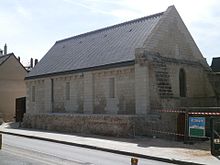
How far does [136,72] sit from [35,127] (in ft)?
36.3

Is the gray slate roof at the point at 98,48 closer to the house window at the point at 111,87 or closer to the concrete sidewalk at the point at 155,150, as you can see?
the house window at the point at 111,87

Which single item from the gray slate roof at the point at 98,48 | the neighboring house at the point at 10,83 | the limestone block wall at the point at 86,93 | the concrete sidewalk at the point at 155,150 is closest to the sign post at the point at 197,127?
the concrete sidewalk at the point at 155,150

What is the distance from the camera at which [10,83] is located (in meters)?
48.2

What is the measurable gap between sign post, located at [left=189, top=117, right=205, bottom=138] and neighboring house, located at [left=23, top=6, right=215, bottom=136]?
205 inches

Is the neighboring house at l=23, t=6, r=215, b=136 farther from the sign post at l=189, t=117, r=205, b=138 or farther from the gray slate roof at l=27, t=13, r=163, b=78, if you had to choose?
the sign post at l=189, t=117, r=205, b=138

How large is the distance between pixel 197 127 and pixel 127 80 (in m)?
10.0

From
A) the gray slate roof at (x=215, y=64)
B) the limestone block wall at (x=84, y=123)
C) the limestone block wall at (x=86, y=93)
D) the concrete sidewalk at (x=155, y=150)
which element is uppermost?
the gray slate roof at (x=215, y=64)

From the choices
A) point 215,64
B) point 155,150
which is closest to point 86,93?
point 155,150

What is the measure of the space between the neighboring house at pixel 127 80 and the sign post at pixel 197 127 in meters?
5.20

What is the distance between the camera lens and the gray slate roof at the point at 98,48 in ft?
88.4

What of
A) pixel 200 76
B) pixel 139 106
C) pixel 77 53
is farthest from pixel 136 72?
pixel 77 53

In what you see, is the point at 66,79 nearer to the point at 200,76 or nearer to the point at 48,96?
the point at 48,96

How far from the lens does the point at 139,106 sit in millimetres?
23984

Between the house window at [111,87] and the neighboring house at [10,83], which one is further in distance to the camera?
the neighboring house at [10,83]
